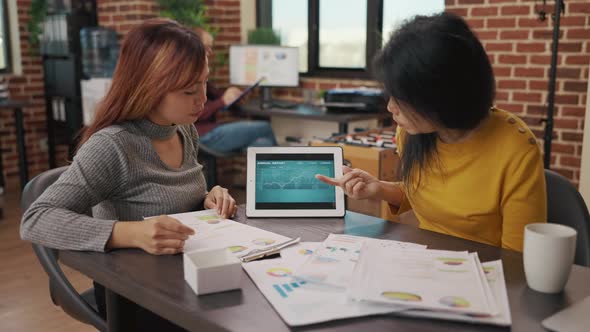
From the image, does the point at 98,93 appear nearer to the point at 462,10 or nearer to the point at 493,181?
the point at 462,10

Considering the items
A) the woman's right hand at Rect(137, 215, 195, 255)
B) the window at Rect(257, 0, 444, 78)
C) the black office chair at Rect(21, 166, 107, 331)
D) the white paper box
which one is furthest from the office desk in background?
the white paper box

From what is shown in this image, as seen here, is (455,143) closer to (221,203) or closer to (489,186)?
(489,186)

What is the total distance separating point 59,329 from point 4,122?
298cm

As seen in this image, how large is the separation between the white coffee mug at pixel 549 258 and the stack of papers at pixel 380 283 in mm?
61

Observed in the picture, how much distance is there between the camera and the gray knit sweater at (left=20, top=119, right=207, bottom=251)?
4.15 ft

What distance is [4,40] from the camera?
4914mm

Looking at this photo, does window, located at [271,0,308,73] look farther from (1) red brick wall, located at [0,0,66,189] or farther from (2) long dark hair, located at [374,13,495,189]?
(2) long dark hair, located at [374,13,495,189]

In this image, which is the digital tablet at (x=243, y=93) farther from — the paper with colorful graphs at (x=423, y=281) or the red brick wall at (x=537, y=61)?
the paper with colorful graphs at (x=423, y=281)

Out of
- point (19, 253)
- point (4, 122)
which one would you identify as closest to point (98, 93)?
point (4, 122)

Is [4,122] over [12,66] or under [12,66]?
under

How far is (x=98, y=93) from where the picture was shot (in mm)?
4441

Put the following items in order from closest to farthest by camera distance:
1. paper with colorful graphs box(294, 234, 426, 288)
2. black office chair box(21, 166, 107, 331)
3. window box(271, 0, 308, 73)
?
paper with colorful graphs box(294, 234, 426, 288)
black office chair box(21, 166, 107, 331)
window box(271, 0, 308, 73)

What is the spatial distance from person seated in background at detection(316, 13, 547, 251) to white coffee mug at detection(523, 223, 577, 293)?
0.37m

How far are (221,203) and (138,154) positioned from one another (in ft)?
0.78
